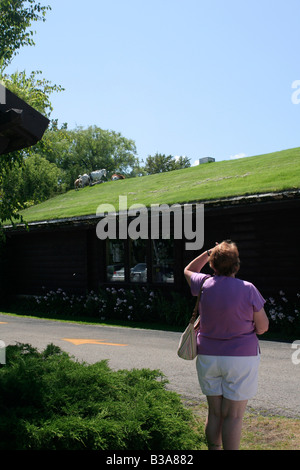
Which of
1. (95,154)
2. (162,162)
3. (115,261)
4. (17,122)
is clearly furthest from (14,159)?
(95,154)

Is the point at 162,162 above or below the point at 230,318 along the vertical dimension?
above

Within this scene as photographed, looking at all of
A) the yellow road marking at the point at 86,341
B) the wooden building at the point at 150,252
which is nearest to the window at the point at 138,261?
the wooden building at the point at 150,252

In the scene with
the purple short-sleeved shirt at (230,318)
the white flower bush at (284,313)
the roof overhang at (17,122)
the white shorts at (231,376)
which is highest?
the roof overhang at (17,122)

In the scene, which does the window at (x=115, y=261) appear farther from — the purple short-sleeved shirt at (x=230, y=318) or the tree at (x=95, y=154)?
the tree at (x=95, y=154)

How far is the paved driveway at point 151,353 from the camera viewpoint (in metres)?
6.25

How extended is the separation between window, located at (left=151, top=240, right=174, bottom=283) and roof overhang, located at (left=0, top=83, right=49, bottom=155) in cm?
1069

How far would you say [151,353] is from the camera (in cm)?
927

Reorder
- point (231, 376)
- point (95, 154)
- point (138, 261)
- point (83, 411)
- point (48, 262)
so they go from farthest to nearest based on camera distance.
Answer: point (95, 154) < point (48, 262) < point (138, 261) < point (83, 411) < point (231, 376)

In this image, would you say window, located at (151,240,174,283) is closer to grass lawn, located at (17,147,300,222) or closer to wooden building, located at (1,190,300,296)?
wooden building, located at (1,190,300,296)

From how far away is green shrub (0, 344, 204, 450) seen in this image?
141 inches

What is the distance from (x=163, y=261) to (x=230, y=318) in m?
11.8

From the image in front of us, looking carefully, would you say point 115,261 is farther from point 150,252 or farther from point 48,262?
point 48,262

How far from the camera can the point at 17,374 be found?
14.2 ft
